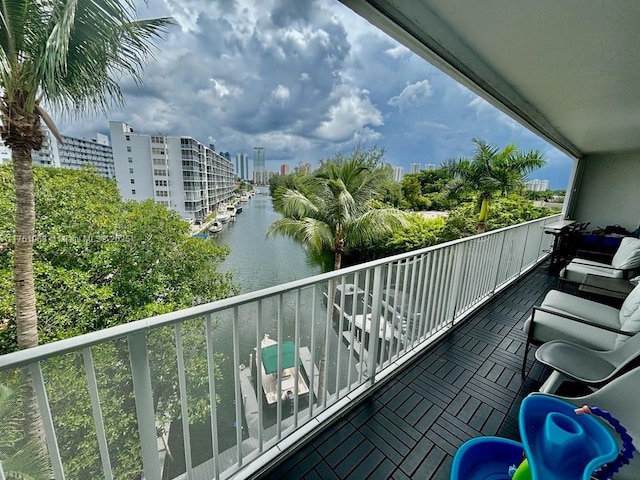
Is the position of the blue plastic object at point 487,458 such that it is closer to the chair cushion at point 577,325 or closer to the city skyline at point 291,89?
the chair cushion at point 577,325

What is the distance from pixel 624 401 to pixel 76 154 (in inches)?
498

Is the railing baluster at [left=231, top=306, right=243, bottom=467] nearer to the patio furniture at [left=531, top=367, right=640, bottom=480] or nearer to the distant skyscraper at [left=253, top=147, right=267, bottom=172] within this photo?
the patio furniture at [left=531, top=367, right=640, bottom=480]

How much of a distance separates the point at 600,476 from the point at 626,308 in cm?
242

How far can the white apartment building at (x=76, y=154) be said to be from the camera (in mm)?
5273

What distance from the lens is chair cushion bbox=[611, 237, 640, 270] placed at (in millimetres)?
→ 3274

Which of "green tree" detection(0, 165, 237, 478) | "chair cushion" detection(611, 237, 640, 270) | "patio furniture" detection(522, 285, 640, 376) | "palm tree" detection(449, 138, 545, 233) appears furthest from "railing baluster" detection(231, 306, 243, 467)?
"palm tree" detection(449, 138, 545, 233)

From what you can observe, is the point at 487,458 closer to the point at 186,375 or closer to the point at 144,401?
the point at 144,401

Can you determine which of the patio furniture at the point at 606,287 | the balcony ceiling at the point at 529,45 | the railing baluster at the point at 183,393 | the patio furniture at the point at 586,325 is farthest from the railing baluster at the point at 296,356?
the patio furniture at the point at 606,287

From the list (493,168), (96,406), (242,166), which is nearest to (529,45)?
(96,406)

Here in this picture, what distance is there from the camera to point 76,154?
8852 mm

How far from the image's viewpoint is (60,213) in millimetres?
8023

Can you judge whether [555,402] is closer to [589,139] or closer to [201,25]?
[589,139]

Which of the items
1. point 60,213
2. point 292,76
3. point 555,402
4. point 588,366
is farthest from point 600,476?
point 292,76

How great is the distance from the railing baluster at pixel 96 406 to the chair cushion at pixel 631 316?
2950 millimetres
